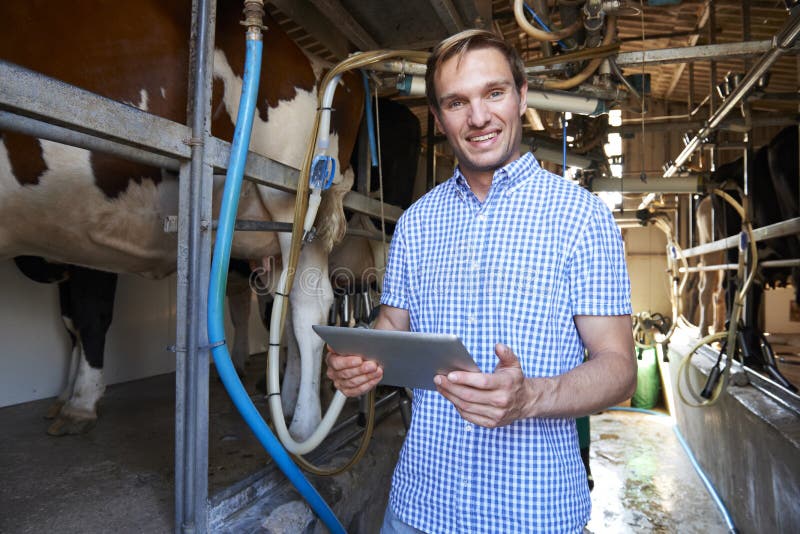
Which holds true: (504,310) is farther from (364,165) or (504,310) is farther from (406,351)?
(364,165)

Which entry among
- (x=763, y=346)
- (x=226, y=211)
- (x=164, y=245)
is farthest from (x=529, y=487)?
(x=763, y=346)

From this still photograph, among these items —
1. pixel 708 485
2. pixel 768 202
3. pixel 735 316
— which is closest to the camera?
pixel 735 316

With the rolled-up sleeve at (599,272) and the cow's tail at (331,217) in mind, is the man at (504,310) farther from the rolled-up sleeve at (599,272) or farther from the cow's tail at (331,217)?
the cow's tail at (331,217)

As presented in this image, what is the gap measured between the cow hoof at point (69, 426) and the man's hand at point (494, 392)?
7.83 feet

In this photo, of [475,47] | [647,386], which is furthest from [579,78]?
[647,386]

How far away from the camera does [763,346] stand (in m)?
4.11

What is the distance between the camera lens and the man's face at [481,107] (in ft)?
4.31

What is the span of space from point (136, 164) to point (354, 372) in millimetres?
1412

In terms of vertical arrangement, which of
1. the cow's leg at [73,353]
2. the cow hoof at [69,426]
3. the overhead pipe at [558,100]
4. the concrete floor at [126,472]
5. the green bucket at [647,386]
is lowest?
the green bucket at [647,386]

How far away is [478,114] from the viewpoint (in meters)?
1.30

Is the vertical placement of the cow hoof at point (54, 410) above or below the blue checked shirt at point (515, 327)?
below

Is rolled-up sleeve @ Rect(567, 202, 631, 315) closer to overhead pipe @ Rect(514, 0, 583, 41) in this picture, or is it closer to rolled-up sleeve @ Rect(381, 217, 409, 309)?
rolled-up sleeve @ Rect(381, 217, 409, 309)

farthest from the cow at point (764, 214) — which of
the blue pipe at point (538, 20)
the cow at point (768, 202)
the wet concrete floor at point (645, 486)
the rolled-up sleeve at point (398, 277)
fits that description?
the rolled-up sleeve at point (398, 277)

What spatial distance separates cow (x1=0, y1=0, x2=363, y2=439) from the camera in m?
1.88
